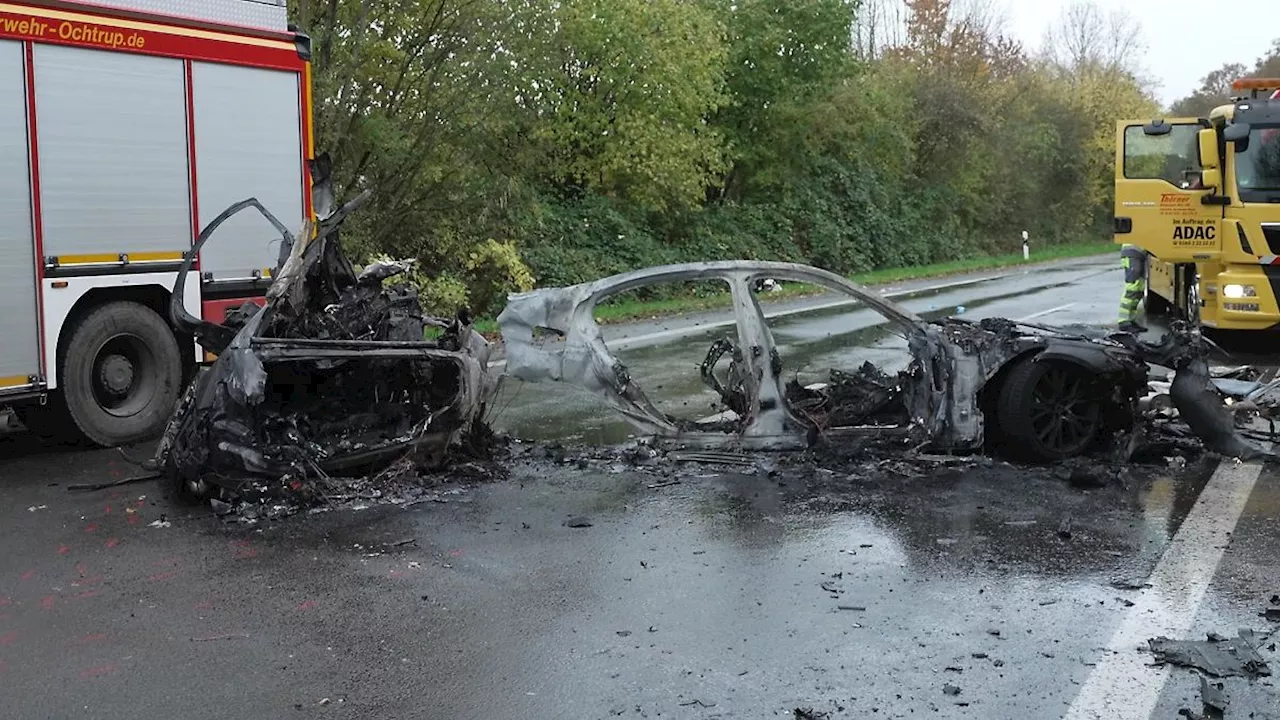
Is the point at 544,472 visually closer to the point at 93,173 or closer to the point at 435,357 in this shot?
the point at 435,357

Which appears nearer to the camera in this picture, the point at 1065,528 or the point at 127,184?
the point at 1065,528

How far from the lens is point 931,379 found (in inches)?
297

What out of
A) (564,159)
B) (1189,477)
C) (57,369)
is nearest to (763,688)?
(1189,477)

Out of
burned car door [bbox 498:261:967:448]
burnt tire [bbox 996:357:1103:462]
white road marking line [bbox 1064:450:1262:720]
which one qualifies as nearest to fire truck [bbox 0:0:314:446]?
burned car door [bbox 498:261:967:448]

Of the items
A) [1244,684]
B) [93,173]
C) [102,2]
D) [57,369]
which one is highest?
[102,2]

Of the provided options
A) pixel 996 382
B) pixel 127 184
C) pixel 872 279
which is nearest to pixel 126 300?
pixel 127 184

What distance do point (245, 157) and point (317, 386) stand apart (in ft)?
→ 10.7

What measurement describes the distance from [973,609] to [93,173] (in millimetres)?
6774

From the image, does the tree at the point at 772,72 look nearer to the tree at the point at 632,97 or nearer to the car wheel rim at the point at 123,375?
the tree at the point at 632,97

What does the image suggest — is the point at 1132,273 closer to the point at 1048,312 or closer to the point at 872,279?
the point at 1048,312

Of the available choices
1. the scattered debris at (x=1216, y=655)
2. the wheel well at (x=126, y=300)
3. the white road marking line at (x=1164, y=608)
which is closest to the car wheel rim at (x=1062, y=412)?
the white road marking line at (x=1164, y=608)

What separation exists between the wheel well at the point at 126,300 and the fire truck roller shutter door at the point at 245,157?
426 millimetres

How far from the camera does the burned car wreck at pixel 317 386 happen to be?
6668 mm

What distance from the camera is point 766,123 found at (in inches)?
1189
